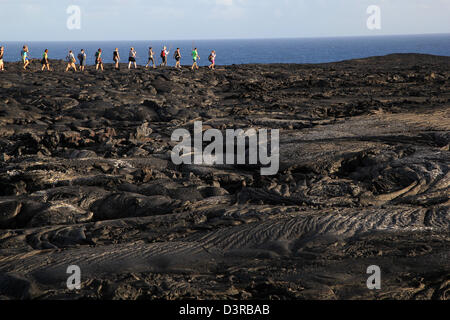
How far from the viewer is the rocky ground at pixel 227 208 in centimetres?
623

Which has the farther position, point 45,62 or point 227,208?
point 45,62

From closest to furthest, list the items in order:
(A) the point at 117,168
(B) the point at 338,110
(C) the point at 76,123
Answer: (A) the point at 117,168, (C) the point at 76,123, (B) the point at 338,110

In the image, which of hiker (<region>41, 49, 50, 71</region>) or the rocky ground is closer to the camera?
the rocky ground

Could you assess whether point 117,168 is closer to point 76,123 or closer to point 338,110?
point 76,123

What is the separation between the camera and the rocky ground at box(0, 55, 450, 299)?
20.4ft

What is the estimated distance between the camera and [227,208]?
331 inches

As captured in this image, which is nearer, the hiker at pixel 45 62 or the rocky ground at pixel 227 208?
the rocky ground at pixel 227 208

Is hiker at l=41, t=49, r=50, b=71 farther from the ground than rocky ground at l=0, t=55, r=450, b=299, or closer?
farther from the ground

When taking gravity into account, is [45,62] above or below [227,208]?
above

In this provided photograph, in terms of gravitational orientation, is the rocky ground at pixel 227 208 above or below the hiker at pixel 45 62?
below
